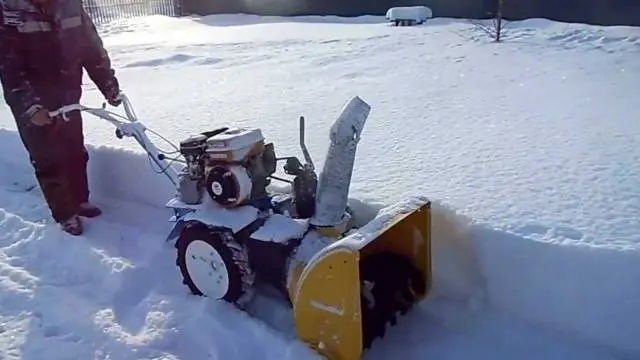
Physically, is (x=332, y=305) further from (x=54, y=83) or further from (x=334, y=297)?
(x=54, y=83)

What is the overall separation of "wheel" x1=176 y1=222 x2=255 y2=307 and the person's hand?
138 cm

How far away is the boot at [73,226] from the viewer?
12.8ft

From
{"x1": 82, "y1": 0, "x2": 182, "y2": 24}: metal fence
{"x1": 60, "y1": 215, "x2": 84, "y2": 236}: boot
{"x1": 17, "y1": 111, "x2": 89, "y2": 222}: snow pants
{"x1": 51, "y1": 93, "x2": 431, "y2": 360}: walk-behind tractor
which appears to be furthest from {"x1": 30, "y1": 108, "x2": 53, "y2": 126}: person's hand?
{"x1": 82, "y1": 0, "x2": 182, "y2": 24}: metal fence

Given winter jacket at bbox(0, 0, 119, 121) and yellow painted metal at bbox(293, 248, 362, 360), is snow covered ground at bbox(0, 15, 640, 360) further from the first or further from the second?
winter jacket at bbox(0, 0, 119, 121)

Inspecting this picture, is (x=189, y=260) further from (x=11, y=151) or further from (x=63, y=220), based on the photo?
(x=11, y=151)

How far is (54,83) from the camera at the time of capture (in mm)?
3926

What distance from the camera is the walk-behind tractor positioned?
8.30 ft

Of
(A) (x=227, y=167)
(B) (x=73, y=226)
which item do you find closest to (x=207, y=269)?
(A) (x=227, y=167)

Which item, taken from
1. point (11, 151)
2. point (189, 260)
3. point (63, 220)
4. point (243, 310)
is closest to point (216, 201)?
point (189, 260)

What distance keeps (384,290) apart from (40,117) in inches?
91.0

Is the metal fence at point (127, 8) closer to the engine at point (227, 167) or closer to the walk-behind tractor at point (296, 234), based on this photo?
the engine at point (227, 167)

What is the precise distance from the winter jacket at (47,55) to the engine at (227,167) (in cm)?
135

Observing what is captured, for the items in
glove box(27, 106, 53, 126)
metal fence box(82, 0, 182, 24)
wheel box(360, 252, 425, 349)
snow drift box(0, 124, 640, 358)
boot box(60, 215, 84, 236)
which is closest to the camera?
snow drift box(0, 124, 640, 358)

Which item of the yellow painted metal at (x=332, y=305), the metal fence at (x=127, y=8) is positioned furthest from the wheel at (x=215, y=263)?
the metal fence at (x=127, y=8)
